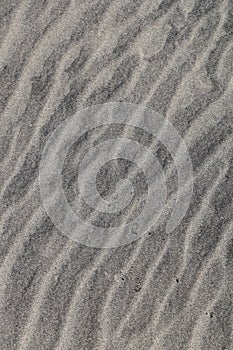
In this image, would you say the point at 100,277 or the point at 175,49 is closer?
Result: the point at 100,277

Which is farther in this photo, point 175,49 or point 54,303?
point 175,49

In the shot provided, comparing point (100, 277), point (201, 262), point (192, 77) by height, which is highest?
point (192, 77)

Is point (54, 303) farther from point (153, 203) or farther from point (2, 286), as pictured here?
point (153, 203)

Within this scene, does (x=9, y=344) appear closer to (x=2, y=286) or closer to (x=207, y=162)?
(x=2, y=286)

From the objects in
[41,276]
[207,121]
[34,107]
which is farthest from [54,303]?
[207,121]

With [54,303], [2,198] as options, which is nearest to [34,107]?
[2,198]

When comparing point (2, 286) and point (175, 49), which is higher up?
point (175, 49)
